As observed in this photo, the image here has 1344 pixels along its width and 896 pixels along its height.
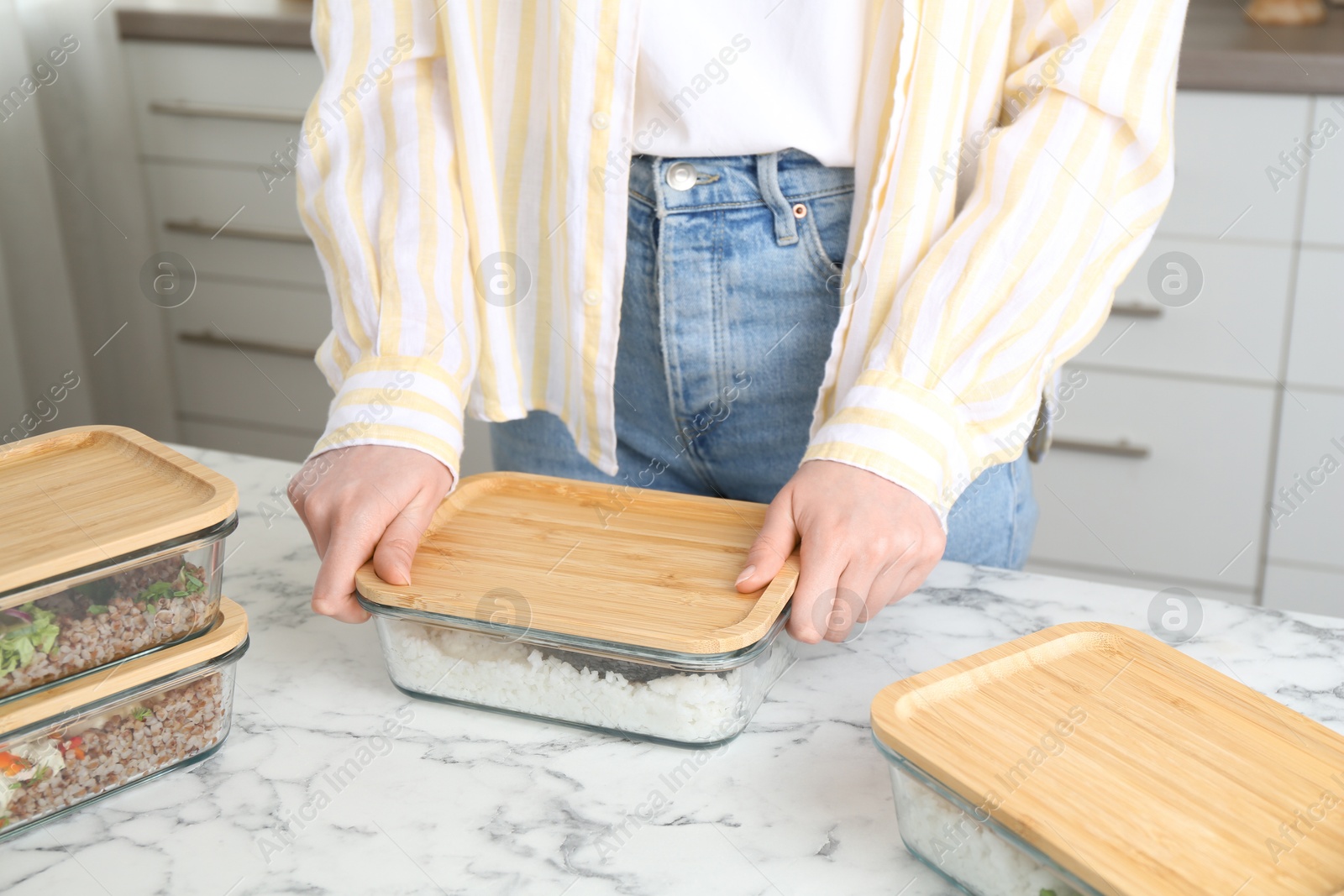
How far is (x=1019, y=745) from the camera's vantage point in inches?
19.3

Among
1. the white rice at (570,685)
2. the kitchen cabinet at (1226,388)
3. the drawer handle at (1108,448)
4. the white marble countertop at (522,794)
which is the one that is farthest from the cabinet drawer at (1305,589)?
the white rice at (570,685)

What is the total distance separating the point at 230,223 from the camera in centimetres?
229

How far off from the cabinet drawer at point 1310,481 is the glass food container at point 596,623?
54.4 inches

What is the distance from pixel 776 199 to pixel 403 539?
1.12 feet

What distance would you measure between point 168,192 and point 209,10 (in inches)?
15.2

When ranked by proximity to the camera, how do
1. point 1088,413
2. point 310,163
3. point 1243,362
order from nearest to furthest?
point 310,163 < point 1243,362 < point 1088,413

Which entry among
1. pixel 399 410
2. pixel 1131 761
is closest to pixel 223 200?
pixel 399 410

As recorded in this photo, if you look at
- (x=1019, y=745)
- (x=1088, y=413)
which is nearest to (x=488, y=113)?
(x=1019, y=745)

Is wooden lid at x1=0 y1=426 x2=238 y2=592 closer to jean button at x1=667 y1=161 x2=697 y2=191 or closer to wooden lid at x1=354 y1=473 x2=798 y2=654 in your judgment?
wooden lid at x1=354 y1=473 x2=798 y2=654

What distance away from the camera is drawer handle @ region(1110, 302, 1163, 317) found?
1.75m

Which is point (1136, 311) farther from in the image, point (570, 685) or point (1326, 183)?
point (570, 685)

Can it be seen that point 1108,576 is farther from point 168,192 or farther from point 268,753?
point 168,192

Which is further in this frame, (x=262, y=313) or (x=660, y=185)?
(x=262, y=313)

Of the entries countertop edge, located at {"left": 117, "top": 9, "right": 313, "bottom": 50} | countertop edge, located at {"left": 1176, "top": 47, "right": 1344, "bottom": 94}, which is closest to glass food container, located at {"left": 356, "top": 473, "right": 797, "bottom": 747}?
countertop edge, located at {"left": 1176, "top": 47, "right": 1344, "bottom": 94}
